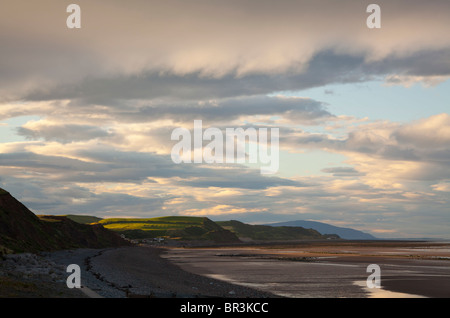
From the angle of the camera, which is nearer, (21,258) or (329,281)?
(329,281)

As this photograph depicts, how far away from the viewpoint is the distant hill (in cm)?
8231

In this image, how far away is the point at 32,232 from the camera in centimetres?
9650

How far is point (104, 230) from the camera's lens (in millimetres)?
165875

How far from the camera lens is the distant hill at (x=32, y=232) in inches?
3241

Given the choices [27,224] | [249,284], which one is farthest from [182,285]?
[27,224]
